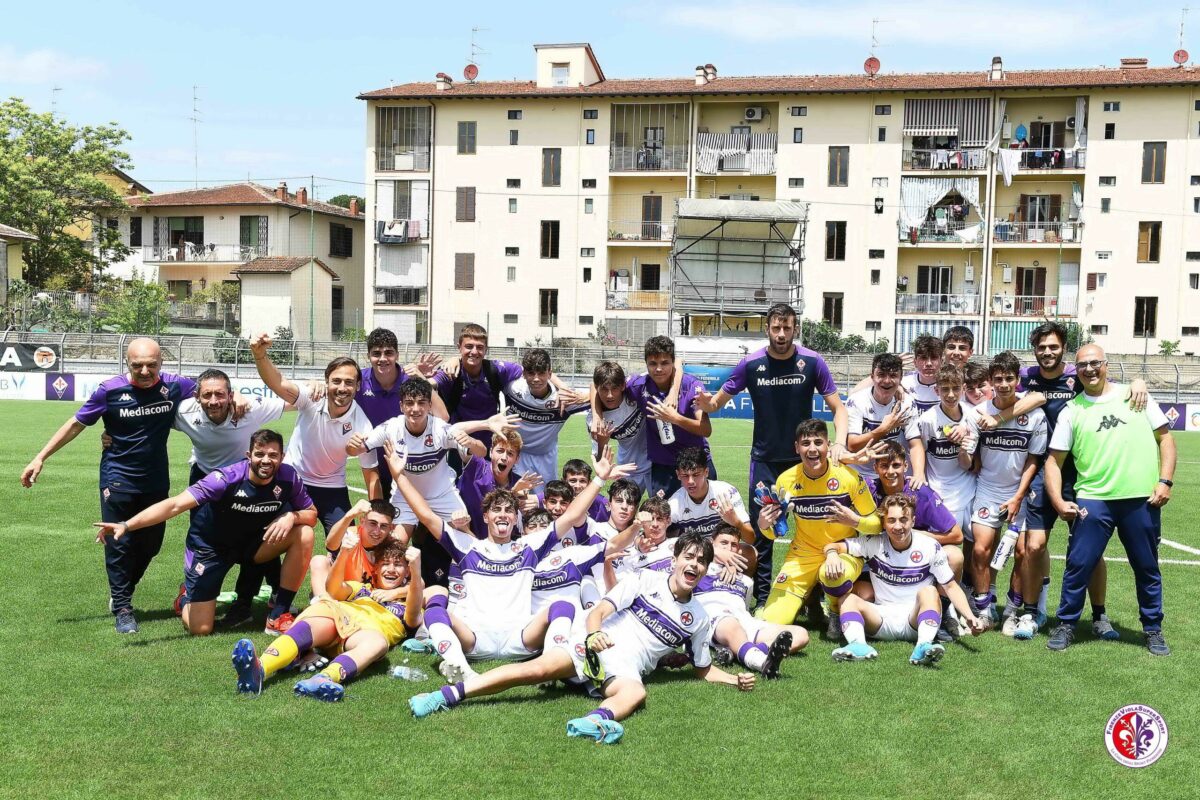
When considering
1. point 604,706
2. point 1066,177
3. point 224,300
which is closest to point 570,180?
point 224,300

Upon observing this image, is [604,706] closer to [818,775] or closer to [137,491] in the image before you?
[818,775]

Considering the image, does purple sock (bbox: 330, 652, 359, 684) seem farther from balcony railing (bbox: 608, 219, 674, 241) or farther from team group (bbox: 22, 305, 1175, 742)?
balcony railing (bbox: 608, 219, 674, 241)

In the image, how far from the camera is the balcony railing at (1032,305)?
43438mm

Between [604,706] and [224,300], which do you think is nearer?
[604,706]

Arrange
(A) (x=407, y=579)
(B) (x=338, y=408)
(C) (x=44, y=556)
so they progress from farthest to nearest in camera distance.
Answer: (C) (x=44, y=556) < (B) (x=338, y=408) < (A) (x=407, y=579)

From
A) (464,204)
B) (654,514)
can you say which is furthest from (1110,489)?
(464,204)

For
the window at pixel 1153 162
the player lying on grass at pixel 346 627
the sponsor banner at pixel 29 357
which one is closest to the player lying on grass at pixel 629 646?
the player lying on grass at pixel 346 627

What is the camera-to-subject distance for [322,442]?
8.03 m

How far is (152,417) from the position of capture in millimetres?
7496

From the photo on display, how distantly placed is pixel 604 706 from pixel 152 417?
4189 mm

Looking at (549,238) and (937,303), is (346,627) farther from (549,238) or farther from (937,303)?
(937,303)

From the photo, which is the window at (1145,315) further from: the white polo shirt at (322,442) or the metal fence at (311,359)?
the white polo shirt at (322,442)

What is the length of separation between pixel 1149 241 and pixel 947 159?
9.10 m

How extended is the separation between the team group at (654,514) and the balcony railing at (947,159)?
126 ft
